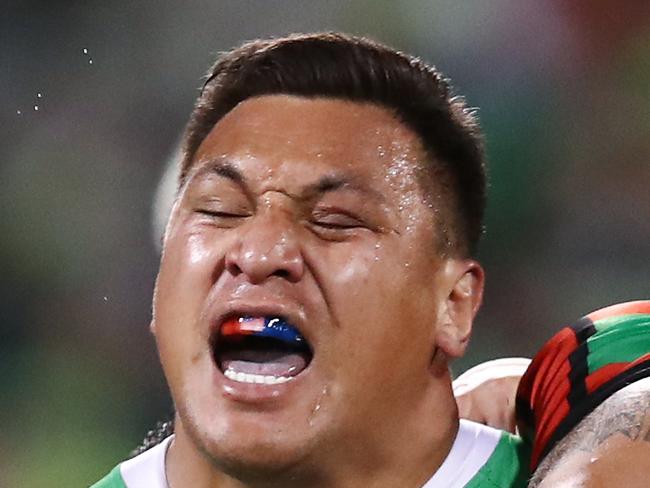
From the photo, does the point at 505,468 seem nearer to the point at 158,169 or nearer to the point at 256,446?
the point at 256,446

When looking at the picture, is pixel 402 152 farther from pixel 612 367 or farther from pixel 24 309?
pixel 24 309

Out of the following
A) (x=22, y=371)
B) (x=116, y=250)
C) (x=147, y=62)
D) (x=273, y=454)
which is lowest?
(x=22, y=371)

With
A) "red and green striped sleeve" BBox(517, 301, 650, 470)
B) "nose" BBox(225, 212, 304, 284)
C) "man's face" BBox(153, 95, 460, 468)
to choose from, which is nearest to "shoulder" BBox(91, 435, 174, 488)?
"man's face" BBox(153, 95, 460, 468)

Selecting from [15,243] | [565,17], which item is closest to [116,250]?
[15,243]

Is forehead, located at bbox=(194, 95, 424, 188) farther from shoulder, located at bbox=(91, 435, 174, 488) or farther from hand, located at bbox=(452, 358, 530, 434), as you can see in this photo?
hand, located at bbox=(452, 358, 530, 434)

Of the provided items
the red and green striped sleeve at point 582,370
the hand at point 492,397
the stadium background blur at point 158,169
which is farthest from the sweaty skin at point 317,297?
the stadium background blur at point 158,169

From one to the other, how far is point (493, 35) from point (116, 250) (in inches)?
58.1

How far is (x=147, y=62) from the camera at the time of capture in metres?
3.72

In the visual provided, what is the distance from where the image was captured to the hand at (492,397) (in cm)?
189

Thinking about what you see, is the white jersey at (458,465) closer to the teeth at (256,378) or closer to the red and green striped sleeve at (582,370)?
the red and green striped sleeve at (582,370)

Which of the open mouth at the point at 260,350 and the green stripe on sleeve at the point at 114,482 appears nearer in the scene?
the open mouth at the point at 260,350

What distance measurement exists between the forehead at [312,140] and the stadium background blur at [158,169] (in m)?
1.91

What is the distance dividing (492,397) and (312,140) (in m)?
0.68

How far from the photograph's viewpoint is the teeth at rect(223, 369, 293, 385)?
1410mm
